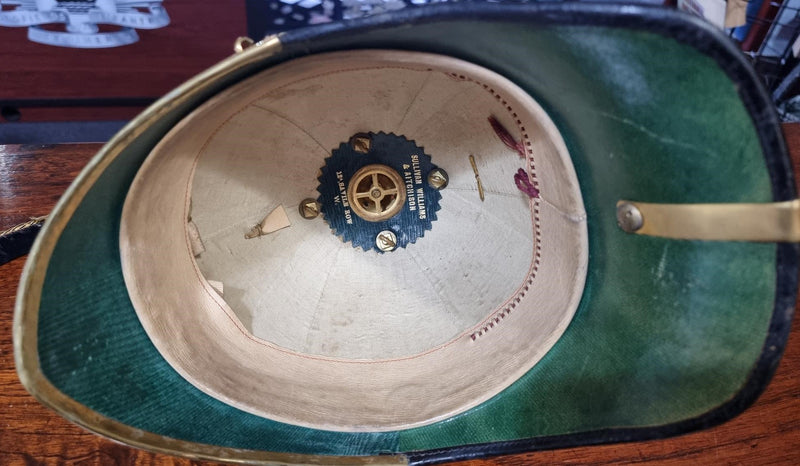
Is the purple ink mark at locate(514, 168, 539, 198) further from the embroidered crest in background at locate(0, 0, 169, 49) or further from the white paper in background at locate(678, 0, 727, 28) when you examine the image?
the embroidered crest in background at locate(0, 0, 169, 49)

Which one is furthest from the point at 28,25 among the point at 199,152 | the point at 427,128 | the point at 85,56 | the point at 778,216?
the point at 778,216

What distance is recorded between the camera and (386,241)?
A: 2.27ft

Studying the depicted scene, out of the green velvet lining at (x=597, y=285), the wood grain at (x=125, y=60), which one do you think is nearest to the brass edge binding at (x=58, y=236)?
the green velvet lining at (x=597, y=285)

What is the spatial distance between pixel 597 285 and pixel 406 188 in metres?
0.23

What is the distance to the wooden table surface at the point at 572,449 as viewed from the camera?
2.12 feet

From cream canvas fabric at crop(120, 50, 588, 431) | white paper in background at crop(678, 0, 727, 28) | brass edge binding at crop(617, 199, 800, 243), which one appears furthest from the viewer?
white paper in background at crop(678, 0, 727, 28)

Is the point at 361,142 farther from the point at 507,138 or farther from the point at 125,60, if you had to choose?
the point at 125,60

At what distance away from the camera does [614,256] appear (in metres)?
0.55

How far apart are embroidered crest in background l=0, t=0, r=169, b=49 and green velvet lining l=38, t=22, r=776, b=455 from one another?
56 cm

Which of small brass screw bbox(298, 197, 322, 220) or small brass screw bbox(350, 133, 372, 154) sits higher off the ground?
small brass screw bbox(350, 133, 372, 154)

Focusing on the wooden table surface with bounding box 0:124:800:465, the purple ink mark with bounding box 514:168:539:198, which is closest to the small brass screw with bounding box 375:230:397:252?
the purple ink mark with bounding box 514:168:539:198

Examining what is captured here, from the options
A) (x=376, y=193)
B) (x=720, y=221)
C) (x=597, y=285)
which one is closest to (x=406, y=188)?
(x=376, y=193)

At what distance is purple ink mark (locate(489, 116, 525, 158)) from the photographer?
2.00 ft

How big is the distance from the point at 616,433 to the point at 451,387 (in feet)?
0.53
